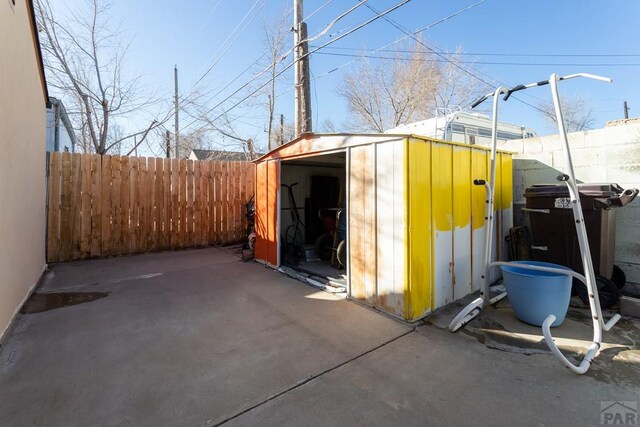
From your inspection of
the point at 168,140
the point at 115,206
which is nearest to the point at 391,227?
the point at 115,206

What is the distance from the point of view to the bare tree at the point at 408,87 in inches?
525

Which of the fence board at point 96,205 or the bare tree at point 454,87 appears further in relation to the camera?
the bare tree at point 454,87

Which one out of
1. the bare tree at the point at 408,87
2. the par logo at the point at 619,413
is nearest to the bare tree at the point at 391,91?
the bare tree at the point at 408,87

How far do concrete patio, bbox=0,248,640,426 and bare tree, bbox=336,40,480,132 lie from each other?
40.0 ft

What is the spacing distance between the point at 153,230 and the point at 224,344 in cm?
498

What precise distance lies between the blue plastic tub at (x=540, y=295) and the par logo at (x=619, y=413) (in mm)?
997

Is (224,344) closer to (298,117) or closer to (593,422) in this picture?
(593,422)

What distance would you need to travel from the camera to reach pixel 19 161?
11.3 feet

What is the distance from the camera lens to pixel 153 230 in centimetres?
668

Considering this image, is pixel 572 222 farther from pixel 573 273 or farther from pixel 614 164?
pixel 573 273

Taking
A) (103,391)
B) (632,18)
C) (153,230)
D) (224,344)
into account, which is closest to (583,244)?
(224,344)

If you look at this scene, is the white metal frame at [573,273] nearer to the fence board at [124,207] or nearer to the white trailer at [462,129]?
the white trailer at [462,129]

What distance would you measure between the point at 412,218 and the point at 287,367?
175cm

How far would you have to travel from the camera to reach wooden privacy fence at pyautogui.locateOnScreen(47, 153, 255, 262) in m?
5.71
